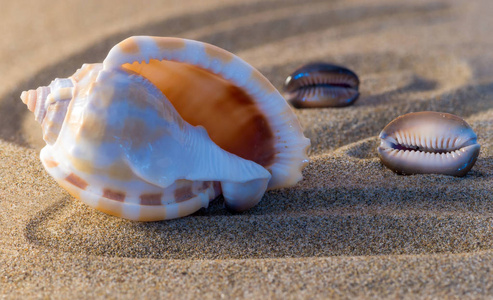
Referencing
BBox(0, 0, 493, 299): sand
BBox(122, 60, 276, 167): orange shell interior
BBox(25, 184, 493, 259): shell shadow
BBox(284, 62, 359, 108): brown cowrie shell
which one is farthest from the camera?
BBox(284, 62, 359, 108): brown cowrie shell

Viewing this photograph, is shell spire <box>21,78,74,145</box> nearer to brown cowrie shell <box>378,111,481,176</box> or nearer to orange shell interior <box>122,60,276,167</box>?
orange shell interior <box>122,60,276,167</box>

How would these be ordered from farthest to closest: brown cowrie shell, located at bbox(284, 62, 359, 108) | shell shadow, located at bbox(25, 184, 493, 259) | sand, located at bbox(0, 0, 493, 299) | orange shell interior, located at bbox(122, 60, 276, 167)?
brown cowrie shell, located at bbox(284, 62, 359, 108), orange shell interior, located at bbox(122, 60, 276, 167), shell shadow, located at bbox(25, 184, 493, 259), sand, located at bbox(0, 0, 493, 299)

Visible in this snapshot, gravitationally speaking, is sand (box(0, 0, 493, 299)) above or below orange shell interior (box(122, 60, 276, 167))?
below

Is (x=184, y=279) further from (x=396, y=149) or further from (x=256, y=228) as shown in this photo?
(x=396, y=149)

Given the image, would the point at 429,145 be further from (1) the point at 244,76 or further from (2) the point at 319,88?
(2) the point at 319,88

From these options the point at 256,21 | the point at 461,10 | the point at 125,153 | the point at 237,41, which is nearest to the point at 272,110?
the point at 125,153

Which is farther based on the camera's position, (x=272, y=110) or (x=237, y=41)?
(x=237, y=41)

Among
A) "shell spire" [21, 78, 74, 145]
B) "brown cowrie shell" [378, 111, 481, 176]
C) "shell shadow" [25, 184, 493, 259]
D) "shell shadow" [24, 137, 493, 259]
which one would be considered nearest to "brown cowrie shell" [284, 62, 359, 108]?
"brown cowrie shell" [378, 111, 481, 176]
